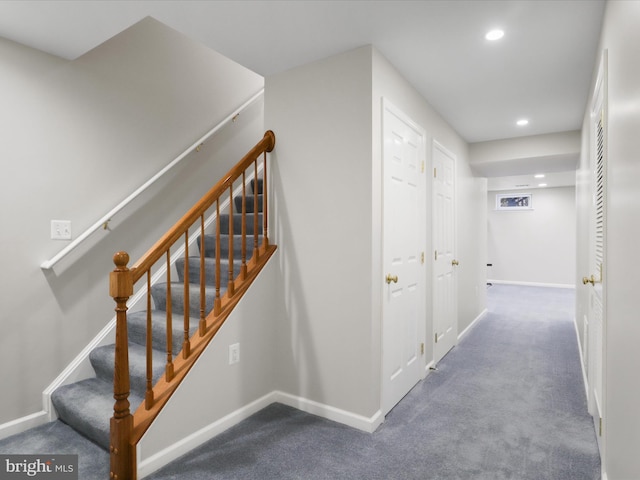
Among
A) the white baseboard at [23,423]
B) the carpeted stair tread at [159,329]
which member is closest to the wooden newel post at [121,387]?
the carpeted stair tread at [159,329]

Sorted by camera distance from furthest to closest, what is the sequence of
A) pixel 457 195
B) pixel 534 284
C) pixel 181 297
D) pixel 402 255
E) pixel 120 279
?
1. pixel 534 284
2. pixel 457 195
3. pixel 402 255
4. pixel 181 297
5. pixel 120 279

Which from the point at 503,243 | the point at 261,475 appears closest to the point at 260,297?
the point at 261,475

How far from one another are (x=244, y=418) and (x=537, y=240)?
9.28m

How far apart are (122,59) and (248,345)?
232cm

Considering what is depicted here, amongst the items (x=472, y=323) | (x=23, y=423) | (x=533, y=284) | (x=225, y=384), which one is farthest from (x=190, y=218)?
(x=533, y=284)

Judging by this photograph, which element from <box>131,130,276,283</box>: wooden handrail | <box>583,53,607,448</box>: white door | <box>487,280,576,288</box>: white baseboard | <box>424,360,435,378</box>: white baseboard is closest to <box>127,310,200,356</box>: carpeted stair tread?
Result: <box>131,130,276,283</box>: wooden handrail

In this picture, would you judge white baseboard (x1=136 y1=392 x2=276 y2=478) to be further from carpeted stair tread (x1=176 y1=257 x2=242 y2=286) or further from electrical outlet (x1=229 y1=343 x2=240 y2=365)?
carpeted stair tread (x1=176 y1=257 x2=242 y2=286)

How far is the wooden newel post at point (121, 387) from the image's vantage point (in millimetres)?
1771

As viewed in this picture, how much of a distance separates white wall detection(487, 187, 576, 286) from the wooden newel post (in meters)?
9.90

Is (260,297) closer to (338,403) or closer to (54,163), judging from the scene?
(338,403)

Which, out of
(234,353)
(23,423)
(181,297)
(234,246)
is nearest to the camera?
(23,423)

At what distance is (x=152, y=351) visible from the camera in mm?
2342

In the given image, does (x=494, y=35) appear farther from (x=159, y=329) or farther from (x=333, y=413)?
(x=159, y=329)

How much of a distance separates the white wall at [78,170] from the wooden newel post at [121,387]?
1.01 m
